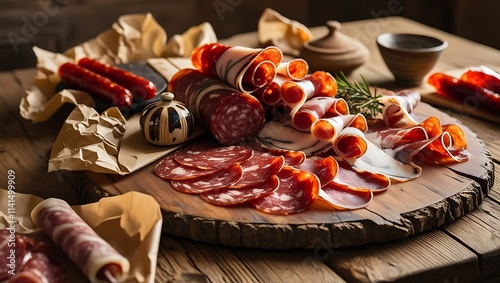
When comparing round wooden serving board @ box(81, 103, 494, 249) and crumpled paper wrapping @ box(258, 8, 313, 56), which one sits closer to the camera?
round wooden serving board @ box(81, 103, 494, 249)

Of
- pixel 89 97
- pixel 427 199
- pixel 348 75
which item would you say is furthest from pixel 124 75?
pixel 427 199

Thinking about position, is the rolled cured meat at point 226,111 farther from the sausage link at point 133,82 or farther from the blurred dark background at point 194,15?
the blurred dark background at point 194,15

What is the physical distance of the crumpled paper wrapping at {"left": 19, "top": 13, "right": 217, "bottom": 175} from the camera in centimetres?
154

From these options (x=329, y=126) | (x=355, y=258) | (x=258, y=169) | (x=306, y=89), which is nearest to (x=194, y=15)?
(x=306, y=89)

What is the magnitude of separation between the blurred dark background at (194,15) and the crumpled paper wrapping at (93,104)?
1.22m

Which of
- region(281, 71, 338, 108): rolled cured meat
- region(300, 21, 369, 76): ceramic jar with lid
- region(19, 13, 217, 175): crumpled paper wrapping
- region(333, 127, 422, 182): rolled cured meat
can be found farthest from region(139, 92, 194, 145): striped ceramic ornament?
region(300, 21, 369, 76): ceramic jar with lid

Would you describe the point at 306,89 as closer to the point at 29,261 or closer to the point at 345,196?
the point at 345,196

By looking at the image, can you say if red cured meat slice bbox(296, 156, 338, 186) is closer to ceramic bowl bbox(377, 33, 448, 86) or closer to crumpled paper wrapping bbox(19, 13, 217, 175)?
crumpled paper wrapping bbox(19, 13, 217, 175)

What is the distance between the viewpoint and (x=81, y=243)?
118cm

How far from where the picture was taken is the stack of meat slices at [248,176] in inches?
54.3

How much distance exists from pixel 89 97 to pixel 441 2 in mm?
2780

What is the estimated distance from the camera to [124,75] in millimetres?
1908

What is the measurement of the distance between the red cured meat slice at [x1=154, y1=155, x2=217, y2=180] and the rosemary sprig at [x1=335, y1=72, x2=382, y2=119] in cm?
50

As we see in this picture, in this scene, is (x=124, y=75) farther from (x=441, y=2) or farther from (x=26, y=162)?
(x=441, y=2)
